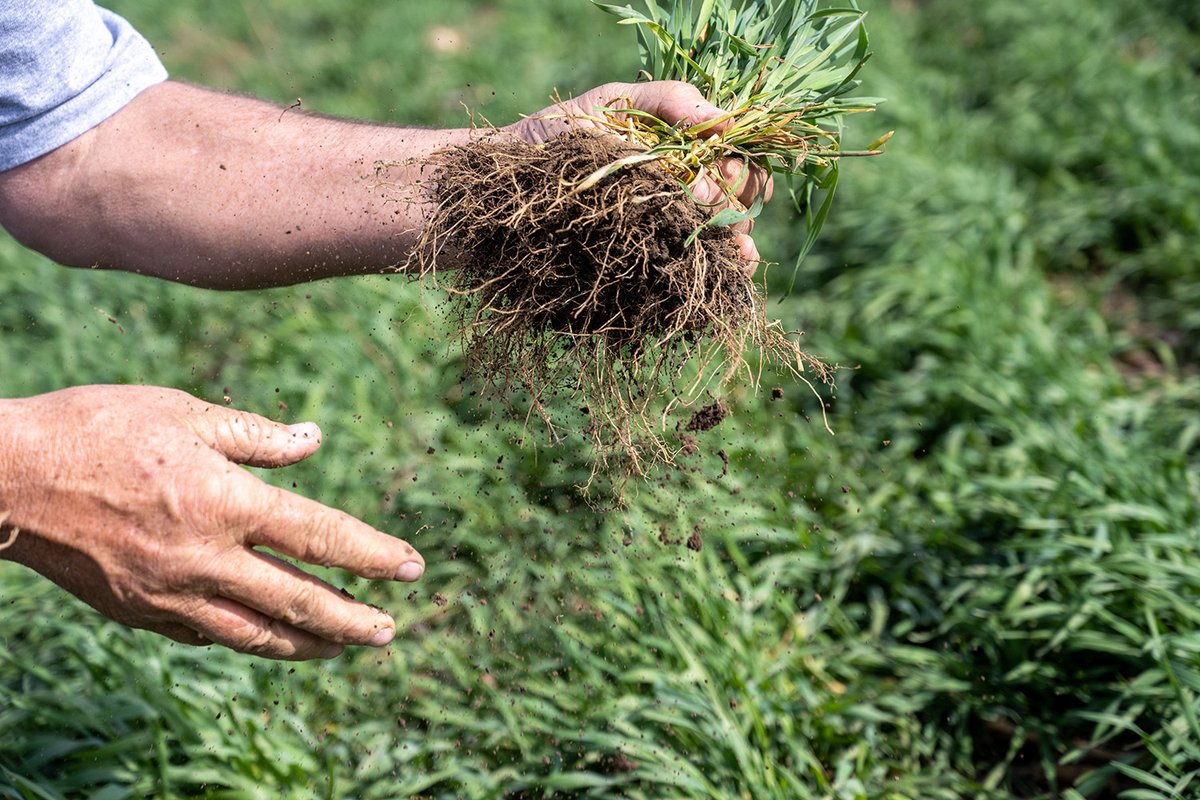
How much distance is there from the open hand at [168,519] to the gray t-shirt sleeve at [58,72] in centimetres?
57

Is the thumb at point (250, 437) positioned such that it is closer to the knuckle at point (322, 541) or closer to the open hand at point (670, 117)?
the knuckle at point (322, 541)

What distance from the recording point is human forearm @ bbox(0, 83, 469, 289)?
1.86 meters

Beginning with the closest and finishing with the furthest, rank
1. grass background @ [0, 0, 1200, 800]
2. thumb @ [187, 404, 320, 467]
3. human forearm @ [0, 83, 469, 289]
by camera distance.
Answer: thumb @ [187, 404, 320, 467], human forearm @ [0, 83, 469, 289], grass background @ [0, 0, 1200, 800]

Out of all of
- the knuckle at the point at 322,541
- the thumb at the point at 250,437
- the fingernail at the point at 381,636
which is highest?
the thumb at the point at 250,437

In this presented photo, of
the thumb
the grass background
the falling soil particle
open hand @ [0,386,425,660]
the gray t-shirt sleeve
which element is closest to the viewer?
open hand @ [0,386,425,660]

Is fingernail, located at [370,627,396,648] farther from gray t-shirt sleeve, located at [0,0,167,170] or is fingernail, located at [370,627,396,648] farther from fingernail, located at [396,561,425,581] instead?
gray t-shirt sleeve, located at [0,0,167,170]

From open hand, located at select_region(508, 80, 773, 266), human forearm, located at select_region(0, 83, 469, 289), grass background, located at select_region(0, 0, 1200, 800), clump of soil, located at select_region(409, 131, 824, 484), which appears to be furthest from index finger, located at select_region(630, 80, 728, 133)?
grass background, located at select_region(0, 0, 1200, 800)

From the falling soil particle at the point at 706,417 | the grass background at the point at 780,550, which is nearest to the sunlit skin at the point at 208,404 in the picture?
the falling soil particle at the point at 706,417

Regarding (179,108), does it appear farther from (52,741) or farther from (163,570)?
(52,741)

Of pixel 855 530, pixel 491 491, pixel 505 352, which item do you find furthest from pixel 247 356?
pixel 855 530

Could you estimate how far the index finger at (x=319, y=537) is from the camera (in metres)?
1.55

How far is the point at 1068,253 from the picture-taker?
13.6ft

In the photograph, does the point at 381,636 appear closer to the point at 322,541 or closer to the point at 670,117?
the point at 322,541

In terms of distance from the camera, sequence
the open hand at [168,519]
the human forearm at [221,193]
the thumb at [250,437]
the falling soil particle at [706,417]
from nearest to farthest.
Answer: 1. the open hand at [168,519]
2. the thumb at [250,437]
3. the human forearm at [221,193]
4. the falling soil particle at [706,417]
